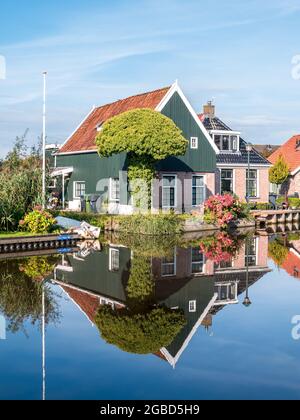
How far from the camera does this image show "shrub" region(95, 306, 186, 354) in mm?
8828

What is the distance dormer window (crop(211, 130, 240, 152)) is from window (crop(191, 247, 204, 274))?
1761cm

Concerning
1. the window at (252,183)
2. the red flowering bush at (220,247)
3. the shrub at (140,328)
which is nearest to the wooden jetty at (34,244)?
the red flowering bush at (220,247)

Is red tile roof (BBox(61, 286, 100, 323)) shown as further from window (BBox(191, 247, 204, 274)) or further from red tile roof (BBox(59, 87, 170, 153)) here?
red tile roof (BBox(59, 87, 170, 153))

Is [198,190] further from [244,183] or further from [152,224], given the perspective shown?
[152,224]

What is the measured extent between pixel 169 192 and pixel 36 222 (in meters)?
9.75

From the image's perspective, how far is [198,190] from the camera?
105ft

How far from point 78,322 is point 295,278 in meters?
7.35

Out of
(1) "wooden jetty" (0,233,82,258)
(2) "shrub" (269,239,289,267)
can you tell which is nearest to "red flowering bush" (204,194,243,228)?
(2) "shrub" (269,239,289,267)

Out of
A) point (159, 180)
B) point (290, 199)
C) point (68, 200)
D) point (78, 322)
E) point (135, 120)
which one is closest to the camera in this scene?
point (78, 322)

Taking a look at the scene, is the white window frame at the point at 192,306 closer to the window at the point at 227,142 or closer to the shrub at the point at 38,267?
the shrub at the point at 38,267

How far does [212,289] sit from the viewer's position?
13.4 m

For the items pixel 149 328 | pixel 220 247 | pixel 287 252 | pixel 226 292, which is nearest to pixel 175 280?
pixel 226 292

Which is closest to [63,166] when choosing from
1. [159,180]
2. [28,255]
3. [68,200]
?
[68,200]

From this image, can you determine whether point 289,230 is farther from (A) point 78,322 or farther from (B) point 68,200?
(A) point 78,322
